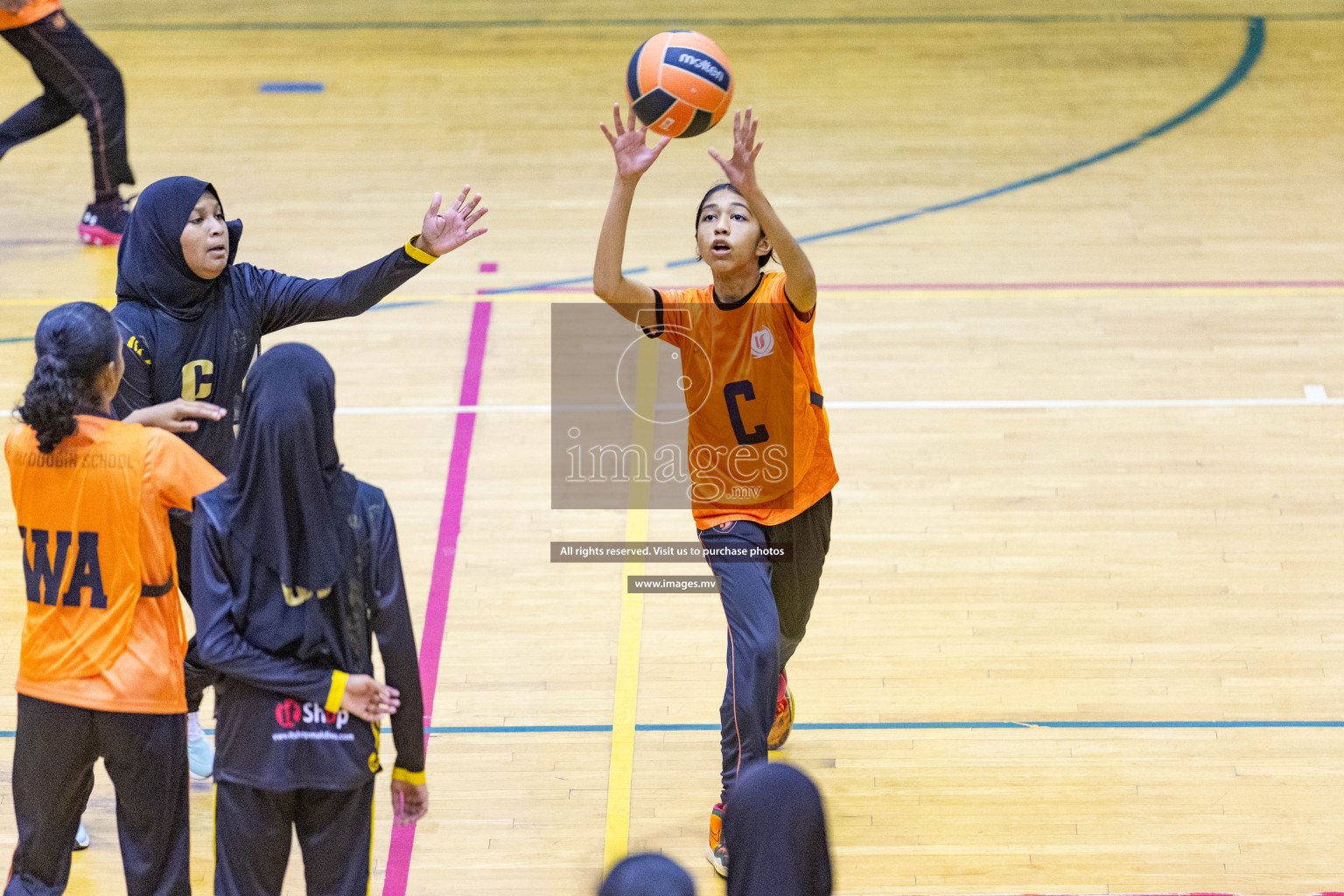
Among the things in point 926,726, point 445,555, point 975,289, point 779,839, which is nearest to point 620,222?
point 779,839

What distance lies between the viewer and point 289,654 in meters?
3.09

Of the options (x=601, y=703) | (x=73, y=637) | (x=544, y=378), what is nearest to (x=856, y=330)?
(x=544, y=378)

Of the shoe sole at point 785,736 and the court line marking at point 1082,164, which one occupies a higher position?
the shoe sole at point 785,736

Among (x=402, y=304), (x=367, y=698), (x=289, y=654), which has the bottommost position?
(x=402, y=304)

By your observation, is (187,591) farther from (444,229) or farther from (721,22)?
A: (721,22)

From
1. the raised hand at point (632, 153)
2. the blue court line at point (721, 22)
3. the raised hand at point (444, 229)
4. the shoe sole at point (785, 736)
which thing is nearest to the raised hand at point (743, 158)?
the raised hand at point (632, 153)

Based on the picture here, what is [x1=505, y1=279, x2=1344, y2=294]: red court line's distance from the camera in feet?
25.9

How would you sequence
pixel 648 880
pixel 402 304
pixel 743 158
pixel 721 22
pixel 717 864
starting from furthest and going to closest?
1. pixel 721 22
2. pixel 402 304
3. pixel 717 864
4. pixel 743 158
5. pixel 648 880

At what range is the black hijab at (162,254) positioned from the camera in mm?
4074

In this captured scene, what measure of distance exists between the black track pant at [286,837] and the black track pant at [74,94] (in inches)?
247

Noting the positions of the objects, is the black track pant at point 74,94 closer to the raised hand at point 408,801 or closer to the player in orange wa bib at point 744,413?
the player in orange wa bib at point 744,413

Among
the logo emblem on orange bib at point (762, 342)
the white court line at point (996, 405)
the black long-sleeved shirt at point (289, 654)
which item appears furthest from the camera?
the white court line at point (996, 405)

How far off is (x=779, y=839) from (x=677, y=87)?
2843 mm

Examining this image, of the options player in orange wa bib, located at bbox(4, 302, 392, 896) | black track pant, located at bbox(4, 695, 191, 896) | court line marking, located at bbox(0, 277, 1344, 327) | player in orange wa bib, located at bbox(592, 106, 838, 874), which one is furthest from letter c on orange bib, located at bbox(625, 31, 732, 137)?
court line marking, located at bbox(0, 277, 1344, 327)
